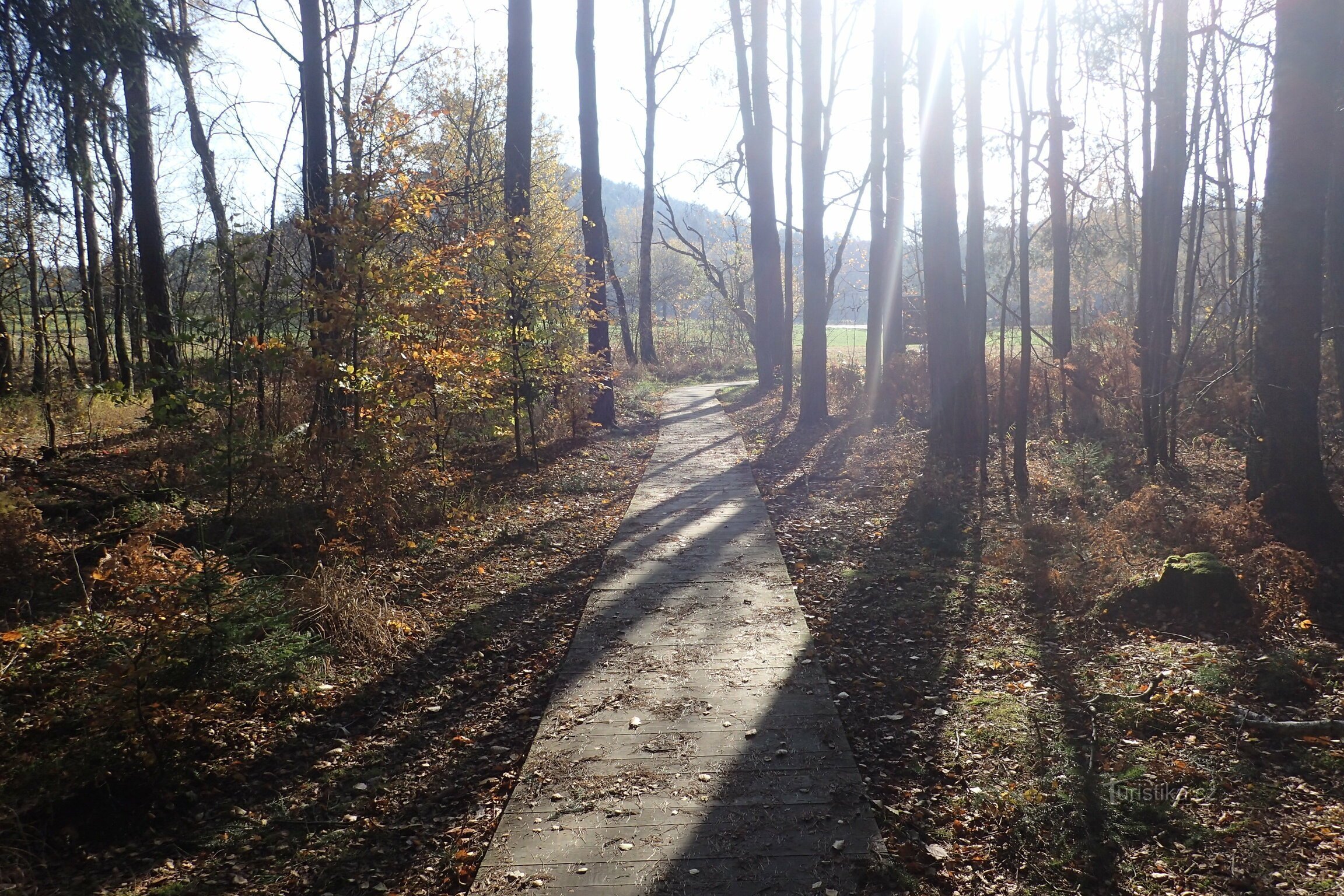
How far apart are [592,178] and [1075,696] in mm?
14463

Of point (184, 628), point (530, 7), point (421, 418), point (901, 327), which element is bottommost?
point (184, 628)

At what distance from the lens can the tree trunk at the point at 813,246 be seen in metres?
16.3

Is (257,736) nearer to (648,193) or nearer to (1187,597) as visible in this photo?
(1187,597)

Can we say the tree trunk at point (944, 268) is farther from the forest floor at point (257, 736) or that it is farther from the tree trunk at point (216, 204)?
the tree trunk at point (216, 204)

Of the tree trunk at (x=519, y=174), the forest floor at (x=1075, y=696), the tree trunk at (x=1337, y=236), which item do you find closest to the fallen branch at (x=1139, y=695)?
the forest floor at (x=1075, y=696)

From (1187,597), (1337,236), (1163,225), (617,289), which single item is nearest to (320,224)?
(1187,597)

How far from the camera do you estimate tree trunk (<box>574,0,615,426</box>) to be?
52.5 ft

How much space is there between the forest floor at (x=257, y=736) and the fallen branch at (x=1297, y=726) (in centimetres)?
364

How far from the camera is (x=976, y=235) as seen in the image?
1174cm

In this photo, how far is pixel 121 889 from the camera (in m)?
3.14

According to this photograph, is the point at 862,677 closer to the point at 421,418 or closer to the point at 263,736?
the point at 263,736

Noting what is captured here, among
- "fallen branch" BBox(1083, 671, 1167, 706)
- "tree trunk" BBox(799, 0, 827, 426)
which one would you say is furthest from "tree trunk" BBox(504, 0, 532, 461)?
"fallen branch" BBox(1083, 671, 1167, 706)

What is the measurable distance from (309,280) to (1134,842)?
7.41 m

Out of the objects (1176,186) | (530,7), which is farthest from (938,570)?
(530,7)
